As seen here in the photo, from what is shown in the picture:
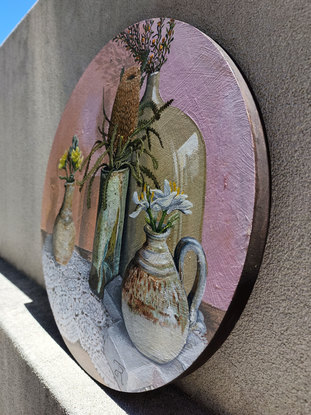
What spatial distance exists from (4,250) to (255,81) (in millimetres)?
2507

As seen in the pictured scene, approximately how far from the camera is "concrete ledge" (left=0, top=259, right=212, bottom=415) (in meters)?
1.23

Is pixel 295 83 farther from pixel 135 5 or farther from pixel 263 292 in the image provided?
pixel 135 5

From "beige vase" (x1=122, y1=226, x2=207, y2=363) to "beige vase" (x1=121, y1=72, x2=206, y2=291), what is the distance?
3cm

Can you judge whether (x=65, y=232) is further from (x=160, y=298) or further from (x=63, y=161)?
(x=160, y=298)

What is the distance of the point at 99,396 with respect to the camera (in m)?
1.29

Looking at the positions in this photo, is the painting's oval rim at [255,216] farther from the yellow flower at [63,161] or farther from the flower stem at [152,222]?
the yellow flower at [63,161]

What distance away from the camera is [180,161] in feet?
3.55

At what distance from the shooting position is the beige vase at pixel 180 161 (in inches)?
40.3

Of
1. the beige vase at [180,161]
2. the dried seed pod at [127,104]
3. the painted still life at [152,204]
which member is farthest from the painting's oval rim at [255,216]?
the dried seed pod at [127,104]

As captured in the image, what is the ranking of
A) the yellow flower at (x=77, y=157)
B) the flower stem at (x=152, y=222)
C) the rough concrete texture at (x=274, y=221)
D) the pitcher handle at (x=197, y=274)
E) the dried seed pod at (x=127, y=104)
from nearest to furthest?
the rough concrete texture at (x=274, y=221), the pitcher handle at (x=197, y=274), the flower stem at (x=152, y=222), the dried seed pod at (x=127, y=104), the yellow flower at (x=77, y=157)

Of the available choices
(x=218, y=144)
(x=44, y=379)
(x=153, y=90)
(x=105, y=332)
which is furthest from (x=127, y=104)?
(x=44, y=379)

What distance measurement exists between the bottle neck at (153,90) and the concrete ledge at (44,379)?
Result: 98 cm

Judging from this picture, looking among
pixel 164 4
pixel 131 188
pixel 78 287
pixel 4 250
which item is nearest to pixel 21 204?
pixel 4 250

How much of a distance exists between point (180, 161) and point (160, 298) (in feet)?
1.36
